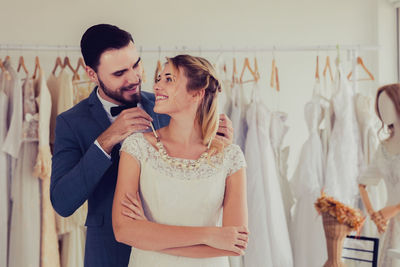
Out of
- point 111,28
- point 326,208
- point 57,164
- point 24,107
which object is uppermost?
point 111,28

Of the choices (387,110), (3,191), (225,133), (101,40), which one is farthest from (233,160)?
(3,191)

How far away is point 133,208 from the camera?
1.44 meters

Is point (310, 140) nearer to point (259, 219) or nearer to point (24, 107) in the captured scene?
point (259, 219)

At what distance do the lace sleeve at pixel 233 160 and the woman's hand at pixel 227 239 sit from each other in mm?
199

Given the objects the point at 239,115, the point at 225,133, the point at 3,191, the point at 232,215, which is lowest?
the point at 3,191

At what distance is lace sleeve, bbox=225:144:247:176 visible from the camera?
5.08 feet

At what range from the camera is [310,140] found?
A: 10.5ft

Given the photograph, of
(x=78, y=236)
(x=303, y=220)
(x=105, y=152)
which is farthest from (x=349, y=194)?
(x=105, y=152)

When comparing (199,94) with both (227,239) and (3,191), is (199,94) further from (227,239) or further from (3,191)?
(3,191)

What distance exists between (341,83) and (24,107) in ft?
6.54

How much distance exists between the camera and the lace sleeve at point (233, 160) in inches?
61.0

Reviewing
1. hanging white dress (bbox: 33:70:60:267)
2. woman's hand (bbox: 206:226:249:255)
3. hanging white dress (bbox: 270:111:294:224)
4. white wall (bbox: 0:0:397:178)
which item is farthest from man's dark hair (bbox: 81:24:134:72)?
white wall (bbox: 0:0:397:178)

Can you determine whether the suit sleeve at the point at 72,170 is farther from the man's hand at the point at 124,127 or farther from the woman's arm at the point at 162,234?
the woman's arm at the point at 162,234

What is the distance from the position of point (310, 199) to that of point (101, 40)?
1.95m
